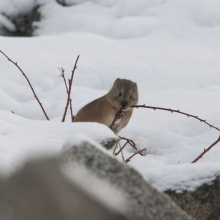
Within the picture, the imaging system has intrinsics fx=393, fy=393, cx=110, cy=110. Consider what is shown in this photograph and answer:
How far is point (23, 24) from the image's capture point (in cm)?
993

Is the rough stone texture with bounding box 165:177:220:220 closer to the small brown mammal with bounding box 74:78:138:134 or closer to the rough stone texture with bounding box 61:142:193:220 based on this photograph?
the rough stone texture with bounding box 61:142:193:220

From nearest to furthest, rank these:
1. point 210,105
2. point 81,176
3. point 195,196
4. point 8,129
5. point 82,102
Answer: point 81,176
point 195,196
point 8,129
point 210,105
point 82,102

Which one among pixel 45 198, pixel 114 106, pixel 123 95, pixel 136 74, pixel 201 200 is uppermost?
pixel 45 198

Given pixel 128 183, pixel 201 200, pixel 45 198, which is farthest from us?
pixel 201 200

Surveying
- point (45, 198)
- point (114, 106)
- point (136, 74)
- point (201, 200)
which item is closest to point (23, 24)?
point (136, 74)

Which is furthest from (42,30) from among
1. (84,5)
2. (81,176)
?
(81,176)

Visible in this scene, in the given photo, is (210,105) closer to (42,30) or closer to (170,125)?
(170,125)

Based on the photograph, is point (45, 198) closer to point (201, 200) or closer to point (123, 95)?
point (201, 200)

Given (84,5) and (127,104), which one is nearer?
(127,104)

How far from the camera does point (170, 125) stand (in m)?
4.75

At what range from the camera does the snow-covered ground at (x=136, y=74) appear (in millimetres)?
2738

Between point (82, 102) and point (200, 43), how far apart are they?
3.34 m

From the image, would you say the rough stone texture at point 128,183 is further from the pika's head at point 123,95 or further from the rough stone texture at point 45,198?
the pika's head at point 123,95

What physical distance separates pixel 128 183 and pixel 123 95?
2.78 meters
